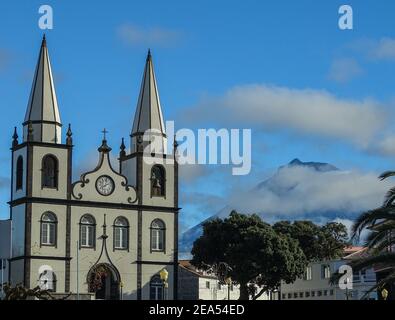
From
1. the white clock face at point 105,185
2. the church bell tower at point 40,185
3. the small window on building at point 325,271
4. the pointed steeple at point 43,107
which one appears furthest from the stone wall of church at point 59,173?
the small window on building at point 325,271

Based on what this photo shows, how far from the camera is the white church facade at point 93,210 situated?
236ft

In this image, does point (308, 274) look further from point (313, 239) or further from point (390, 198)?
point (390, 198)

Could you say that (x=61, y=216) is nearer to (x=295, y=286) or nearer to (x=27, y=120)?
(x=27, y=120)

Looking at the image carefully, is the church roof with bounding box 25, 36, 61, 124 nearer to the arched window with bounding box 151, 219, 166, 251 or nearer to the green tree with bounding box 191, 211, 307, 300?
the arched window with bounding box 151, 219, 166, 251

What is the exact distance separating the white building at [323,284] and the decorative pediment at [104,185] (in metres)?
19.0

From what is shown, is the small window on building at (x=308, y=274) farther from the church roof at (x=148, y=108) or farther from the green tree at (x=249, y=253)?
the church roof at (x=148, y=108)

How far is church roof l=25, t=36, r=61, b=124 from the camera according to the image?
7425 cm

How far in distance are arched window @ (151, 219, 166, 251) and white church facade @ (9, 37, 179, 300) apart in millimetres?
81

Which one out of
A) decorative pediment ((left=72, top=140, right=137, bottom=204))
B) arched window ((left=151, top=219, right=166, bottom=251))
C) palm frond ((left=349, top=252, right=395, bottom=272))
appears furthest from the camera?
arched window ((left=151, top=219, right=166, bottom=251))

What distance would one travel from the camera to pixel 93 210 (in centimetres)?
7500

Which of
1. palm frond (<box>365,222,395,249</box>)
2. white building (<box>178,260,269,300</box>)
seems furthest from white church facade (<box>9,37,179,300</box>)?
palm frond (<box>365,222,395,249</box>)

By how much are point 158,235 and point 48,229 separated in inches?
384

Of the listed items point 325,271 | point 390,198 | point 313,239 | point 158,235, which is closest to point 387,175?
point 390,198
